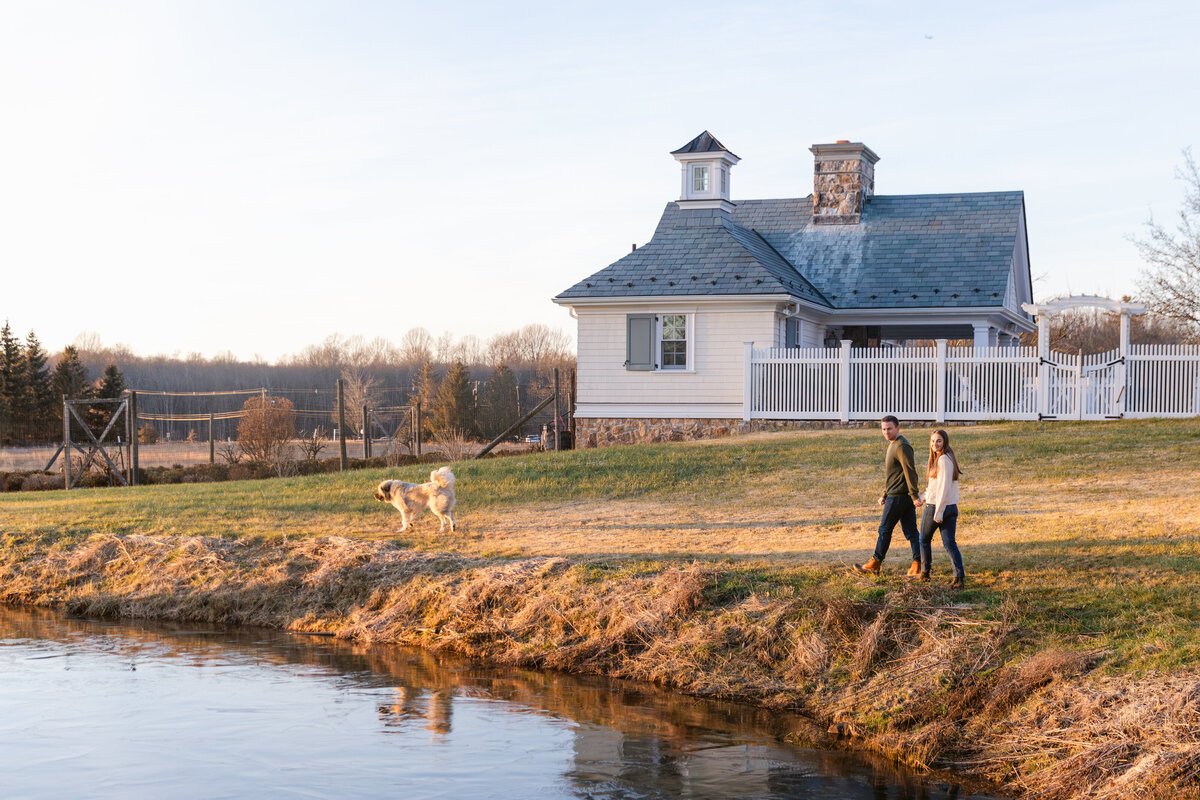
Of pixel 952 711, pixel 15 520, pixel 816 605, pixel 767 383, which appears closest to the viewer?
pixel 952 711

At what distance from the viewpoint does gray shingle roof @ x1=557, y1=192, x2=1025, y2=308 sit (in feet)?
83.8

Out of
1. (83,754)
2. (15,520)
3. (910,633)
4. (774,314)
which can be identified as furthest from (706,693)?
(774,314)

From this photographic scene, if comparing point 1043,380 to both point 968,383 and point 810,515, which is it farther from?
point 810,515

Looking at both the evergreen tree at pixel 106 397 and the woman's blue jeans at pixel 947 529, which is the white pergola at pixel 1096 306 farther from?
the evergreen tree at pixel 106 397

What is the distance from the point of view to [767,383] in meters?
24.3

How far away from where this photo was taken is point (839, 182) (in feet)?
95.9

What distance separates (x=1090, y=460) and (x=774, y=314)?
8682mm

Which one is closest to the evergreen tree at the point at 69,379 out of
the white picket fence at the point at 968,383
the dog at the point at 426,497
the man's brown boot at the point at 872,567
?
→ the white picket fence at the point at 968,383

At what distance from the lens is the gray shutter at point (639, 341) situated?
83.8ft

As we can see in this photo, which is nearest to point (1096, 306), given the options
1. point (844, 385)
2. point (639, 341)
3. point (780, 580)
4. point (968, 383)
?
point (968, 383)

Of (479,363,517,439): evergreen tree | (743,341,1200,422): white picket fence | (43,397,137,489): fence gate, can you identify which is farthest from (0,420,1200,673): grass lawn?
(479,363,517,439): evergreen tree

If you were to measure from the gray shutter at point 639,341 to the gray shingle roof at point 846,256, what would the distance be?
609 mm

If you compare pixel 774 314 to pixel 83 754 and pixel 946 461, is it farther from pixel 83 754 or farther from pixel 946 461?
pixel 83 754

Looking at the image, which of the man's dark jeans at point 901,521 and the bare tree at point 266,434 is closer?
the man's dark jeans at point 901,521
